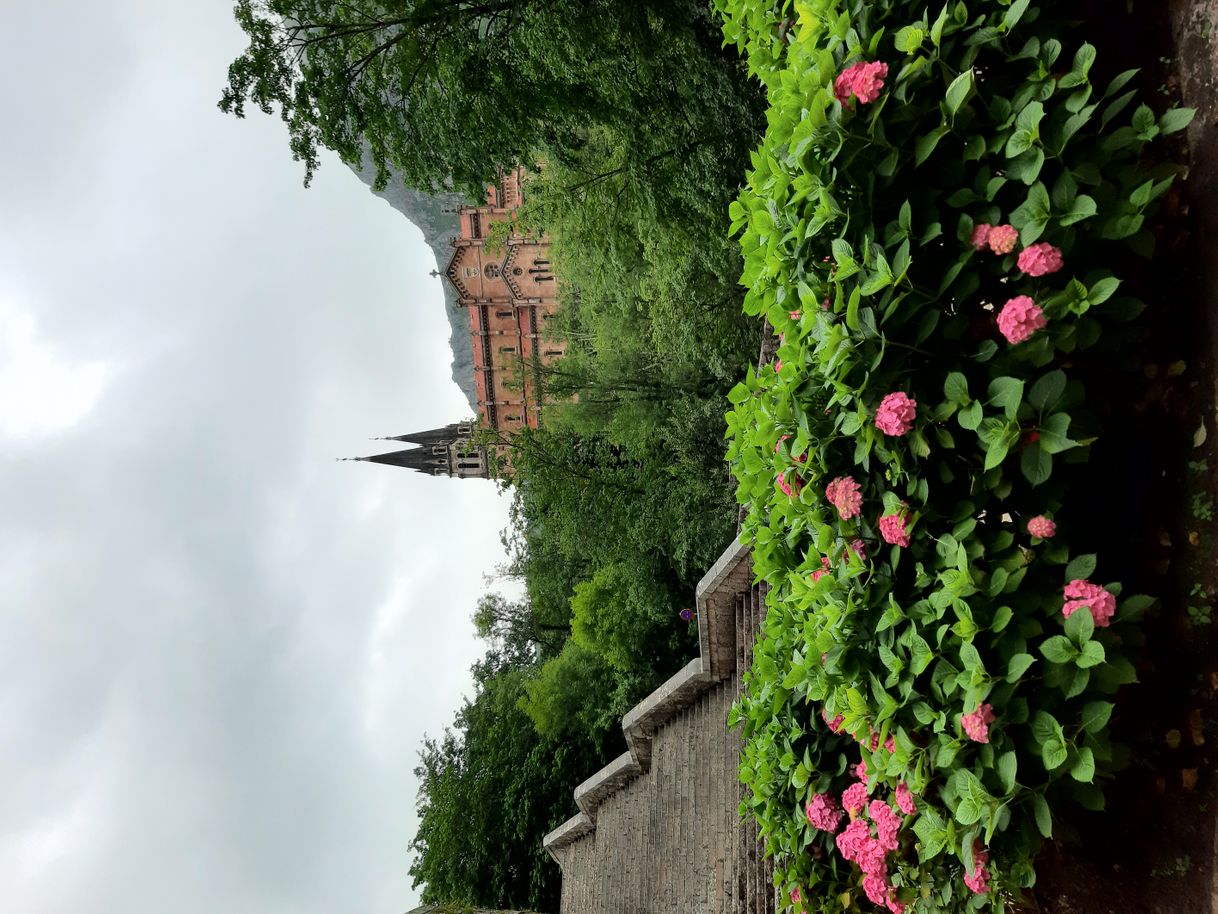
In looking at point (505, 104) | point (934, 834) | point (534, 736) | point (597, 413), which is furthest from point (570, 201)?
point (534, 736)

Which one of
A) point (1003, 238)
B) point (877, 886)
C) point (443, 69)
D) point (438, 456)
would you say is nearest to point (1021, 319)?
point (1003, 238)

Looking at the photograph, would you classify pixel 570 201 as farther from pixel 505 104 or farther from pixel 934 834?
pixel 934 834

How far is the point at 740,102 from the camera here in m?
11.1

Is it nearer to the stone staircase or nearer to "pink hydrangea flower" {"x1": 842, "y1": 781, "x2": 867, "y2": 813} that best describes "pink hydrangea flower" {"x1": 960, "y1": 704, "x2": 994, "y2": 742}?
"pink hydrangea flower" {"x1": 842, "y1": 781, "x2": 867, "y2": 813}

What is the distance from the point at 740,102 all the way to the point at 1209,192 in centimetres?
960

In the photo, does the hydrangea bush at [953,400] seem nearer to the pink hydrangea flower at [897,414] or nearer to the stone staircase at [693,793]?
the pink hydrangea flower at [897,414]

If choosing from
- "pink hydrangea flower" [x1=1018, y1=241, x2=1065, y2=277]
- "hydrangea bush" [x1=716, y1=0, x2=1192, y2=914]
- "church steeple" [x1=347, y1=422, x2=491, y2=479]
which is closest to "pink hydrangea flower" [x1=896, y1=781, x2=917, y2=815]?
"hydrangea bush" [x1=716, y1=0, x2=1192, y2=914]

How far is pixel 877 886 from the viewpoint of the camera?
127 inches

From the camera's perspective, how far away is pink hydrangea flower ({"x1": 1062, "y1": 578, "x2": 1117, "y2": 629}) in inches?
94.5

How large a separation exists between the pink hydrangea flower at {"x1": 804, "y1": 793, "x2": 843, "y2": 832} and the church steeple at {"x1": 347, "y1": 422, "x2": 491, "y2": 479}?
37990 millimetres

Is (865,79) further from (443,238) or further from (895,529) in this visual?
(443,238)

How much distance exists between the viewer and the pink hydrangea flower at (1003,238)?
2580 mm

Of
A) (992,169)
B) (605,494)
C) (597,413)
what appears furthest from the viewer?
(597,413)

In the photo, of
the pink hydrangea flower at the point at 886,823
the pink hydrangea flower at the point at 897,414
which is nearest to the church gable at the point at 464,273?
the pink hydrangea flower at the point at 897,414
